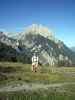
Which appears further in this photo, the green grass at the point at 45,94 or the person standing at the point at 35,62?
the person standing at the point at 35,62

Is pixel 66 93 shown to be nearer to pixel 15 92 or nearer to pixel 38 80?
pixel 15 92

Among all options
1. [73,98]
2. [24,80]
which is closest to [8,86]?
[24,80]

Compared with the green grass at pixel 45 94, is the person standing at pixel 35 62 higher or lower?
higher

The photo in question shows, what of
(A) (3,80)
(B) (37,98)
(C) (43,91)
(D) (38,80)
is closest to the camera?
(B) (37,98)

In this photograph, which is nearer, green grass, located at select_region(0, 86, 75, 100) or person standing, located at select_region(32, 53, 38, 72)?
green grass, located at select_region(0, 86, 75, 100)

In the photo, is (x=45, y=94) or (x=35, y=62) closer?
(x=45, y=94)

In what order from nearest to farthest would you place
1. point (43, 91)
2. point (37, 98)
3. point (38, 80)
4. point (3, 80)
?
point (37, 98)
point (43, 91)
point (3, 80)
point (38, 80)

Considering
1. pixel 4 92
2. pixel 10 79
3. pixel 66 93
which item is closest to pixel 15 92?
pixel 4 92

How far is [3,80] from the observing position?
155 ft

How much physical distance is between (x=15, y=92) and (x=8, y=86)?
4.40m

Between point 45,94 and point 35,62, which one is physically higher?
point 35,62

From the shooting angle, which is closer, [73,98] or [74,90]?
[73,98]

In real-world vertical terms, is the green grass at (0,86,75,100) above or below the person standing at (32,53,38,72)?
below

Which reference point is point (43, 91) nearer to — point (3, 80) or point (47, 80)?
point (3, 80)
